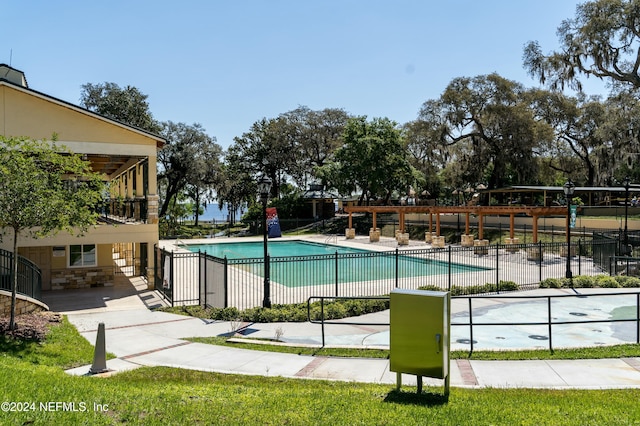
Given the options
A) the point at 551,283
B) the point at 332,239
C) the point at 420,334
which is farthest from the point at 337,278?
the point at 332,239

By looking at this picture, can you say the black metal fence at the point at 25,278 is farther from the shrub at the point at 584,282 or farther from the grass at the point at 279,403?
the shrub at the point at 584,282

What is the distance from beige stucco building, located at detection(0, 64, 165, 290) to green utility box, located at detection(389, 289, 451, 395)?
510 inches

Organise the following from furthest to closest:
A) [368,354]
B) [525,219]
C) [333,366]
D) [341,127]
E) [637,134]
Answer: [341,127], [525,219], [637,134], [368,354], [333,366]

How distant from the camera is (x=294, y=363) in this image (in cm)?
862

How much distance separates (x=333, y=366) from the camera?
8414 mm

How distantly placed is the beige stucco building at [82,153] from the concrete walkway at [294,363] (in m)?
5.36

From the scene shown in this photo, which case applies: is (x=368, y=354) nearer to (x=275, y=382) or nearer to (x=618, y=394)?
(x=275, y=382)

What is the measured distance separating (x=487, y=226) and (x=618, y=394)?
118 ft

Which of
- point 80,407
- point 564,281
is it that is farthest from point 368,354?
point 564,281

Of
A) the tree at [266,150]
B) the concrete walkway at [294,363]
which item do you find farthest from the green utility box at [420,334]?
the tree at [266,150]

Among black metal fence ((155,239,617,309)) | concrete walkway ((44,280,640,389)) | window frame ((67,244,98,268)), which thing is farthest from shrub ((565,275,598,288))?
window frame ((67,244,98,268))

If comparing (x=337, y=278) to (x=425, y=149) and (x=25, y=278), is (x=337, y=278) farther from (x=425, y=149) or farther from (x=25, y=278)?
(x=425, y=149)

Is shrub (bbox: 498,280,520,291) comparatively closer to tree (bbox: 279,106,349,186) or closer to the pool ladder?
the pool ladder

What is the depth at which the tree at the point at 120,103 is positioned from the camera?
157 feet
